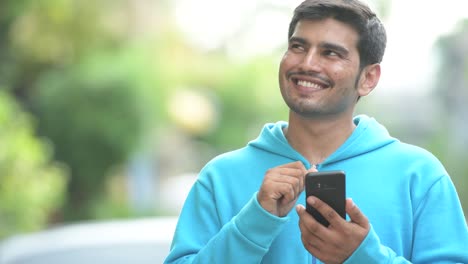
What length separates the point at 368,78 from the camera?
8.84ft

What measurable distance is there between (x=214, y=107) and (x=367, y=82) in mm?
21600

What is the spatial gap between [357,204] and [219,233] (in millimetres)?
389

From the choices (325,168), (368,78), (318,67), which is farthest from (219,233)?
(368,78)

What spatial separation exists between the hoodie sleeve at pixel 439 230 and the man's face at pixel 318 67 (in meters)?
0.36

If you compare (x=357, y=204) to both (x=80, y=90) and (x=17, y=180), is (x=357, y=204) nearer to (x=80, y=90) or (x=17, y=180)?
(x=17, y=180)

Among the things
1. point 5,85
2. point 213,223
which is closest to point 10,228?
point 5,85

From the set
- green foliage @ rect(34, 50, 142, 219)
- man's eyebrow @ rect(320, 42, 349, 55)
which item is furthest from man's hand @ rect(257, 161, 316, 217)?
green foliage @ rect(34, 50, 142, 219)

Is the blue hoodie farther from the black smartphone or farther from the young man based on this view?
the black smartphone

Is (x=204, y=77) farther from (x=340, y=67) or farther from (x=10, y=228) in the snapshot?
(x=340, y=67)

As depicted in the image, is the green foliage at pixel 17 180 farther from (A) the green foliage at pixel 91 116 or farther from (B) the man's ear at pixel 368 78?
(B) the man's ear at pixel 368 78

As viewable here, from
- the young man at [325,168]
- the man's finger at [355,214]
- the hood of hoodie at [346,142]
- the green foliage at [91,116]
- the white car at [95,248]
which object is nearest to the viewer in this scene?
the man's finger at [355,214]

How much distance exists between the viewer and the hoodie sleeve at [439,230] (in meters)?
2.42

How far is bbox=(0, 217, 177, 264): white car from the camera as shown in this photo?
5.13m

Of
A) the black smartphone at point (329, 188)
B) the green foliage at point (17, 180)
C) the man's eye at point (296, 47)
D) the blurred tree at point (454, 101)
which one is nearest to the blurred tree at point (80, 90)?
the green foliage at point (17, 180)
